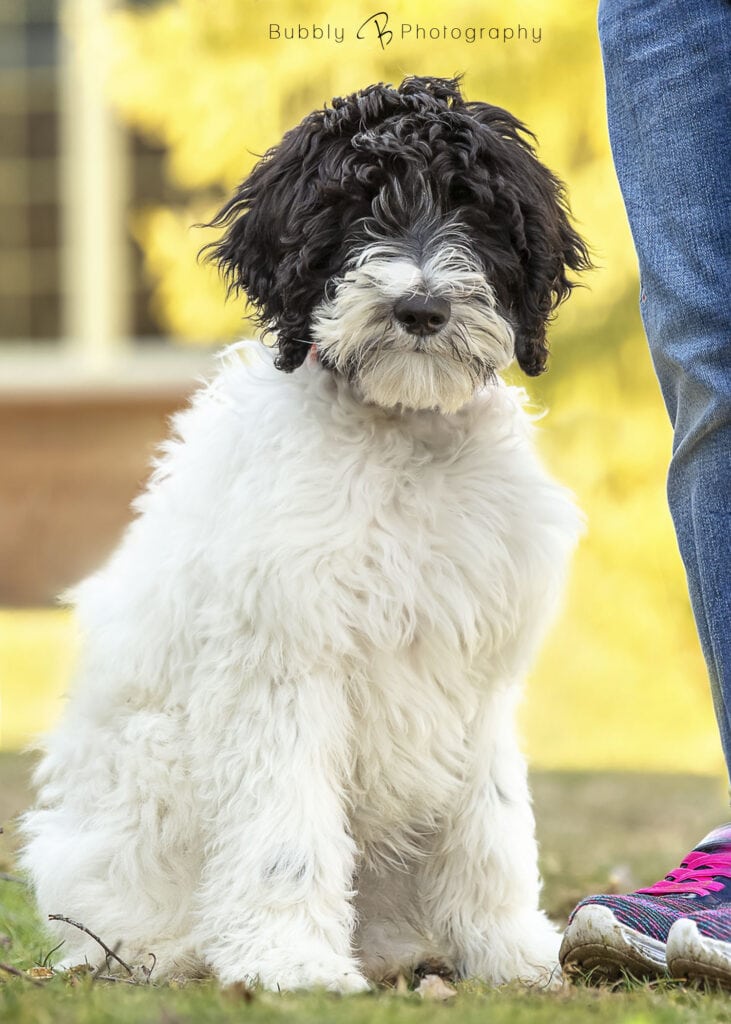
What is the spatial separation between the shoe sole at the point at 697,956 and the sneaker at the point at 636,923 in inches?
2.5

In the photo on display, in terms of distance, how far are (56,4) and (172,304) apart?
4.75 meters

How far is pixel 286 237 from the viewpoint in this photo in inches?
127

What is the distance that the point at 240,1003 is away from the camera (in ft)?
8.45

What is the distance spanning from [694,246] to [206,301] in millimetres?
6793

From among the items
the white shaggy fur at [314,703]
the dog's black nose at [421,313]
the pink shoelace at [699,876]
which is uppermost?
the dog's black nose at [421,313]

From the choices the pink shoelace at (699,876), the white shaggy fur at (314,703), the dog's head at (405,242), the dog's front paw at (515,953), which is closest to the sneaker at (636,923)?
the pink shoelace at (699,876)

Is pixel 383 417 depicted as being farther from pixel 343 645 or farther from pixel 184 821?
pixel 184 821

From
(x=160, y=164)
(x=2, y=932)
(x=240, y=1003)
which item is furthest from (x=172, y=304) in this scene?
(x=240, y=1003)

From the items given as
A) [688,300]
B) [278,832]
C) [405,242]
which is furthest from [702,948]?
[405,242]

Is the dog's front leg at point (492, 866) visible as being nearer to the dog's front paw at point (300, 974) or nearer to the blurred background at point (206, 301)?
the dog's front paw at point (300, 974)

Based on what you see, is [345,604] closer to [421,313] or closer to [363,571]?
[363,571]

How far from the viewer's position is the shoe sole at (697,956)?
288 centimetres

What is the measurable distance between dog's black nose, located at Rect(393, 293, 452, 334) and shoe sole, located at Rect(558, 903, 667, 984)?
1.28m

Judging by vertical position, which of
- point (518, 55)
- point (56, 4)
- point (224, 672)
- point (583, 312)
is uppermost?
point (56, 4)
